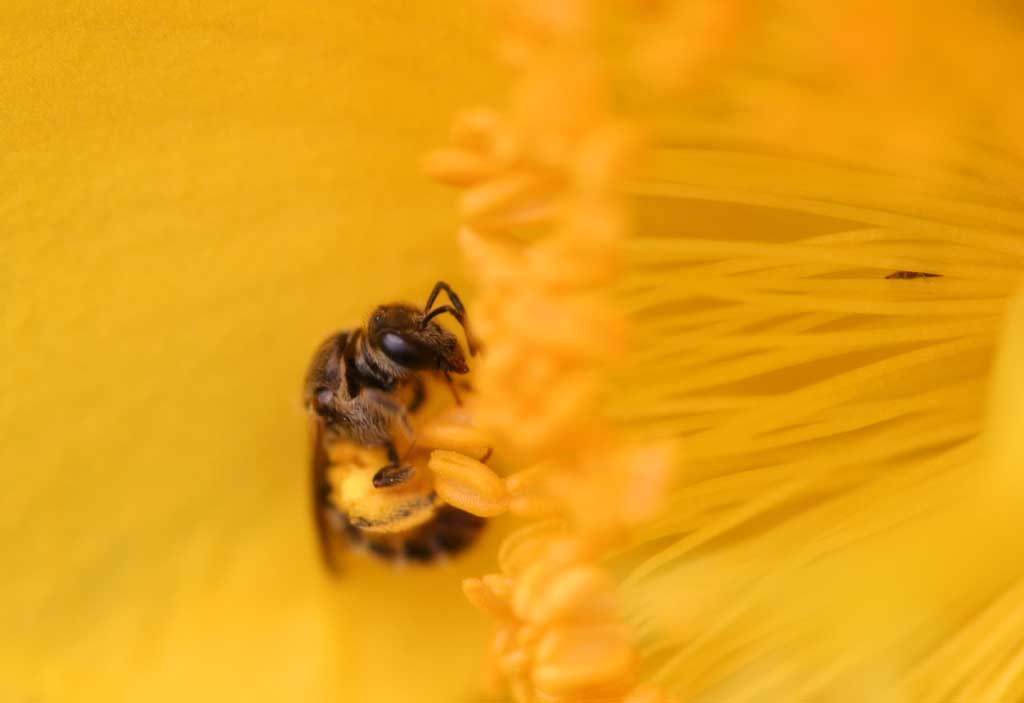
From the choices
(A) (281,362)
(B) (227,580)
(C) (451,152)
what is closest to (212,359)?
(A) (281,362)

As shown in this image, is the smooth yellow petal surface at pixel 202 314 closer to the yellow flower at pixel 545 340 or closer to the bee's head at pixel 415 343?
the yellow flower at pixel 545 340

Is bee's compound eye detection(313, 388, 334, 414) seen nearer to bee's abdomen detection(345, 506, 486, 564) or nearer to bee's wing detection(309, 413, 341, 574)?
bee's wing detection(309, 413, 341, 574)

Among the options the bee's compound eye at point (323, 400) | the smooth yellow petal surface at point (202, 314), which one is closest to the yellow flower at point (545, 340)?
the smooth yellow petal surface at point (202, 314)

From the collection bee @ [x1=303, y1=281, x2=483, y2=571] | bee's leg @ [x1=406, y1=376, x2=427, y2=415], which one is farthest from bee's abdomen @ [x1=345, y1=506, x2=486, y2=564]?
bee's leg @ [x1=406, y1=376, x2=427, y2=415]

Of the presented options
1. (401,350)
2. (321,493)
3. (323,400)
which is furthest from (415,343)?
(321,493)

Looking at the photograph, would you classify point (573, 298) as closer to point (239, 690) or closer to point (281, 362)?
point (281, 362)

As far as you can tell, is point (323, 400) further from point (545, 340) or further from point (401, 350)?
point (545, 340)
